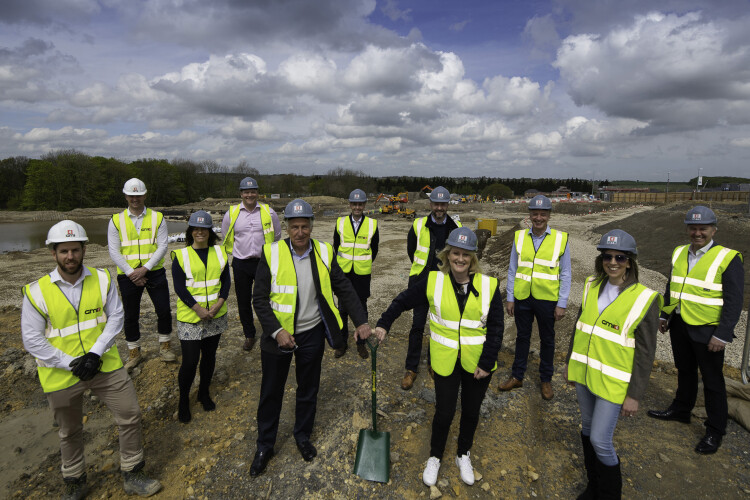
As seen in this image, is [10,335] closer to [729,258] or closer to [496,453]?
[496,453]

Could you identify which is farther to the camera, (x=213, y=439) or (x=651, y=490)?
(x=213, y=439)

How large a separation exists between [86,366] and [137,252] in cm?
229

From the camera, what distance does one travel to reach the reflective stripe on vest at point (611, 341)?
8.49 ft

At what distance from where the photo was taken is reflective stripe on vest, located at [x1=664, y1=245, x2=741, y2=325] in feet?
11.2

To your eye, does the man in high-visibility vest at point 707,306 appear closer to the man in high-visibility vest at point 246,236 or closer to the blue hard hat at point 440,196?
the blue hard hat at point 440,196

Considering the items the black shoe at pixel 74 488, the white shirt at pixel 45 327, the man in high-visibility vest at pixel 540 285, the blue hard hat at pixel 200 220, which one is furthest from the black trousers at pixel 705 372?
the black shoe at pixel 74 488

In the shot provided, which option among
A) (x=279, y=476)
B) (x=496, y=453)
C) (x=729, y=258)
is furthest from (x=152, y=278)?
(x=729, y=258)

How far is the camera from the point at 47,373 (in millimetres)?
2727

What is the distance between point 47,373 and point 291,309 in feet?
5.85

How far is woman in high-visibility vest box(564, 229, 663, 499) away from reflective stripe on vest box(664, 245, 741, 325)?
1402 mm

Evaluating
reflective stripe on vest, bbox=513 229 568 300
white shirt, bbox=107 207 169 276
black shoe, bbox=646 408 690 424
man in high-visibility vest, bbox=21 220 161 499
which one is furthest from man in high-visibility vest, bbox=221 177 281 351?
black shoe, bbox=646 408 690 424

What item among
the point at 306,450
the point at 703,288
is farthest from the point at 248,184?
the point at 703,288

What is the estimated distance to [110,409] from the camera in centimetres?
292

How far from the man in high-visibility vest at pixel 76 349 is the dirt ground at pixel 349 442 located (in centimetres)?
35
